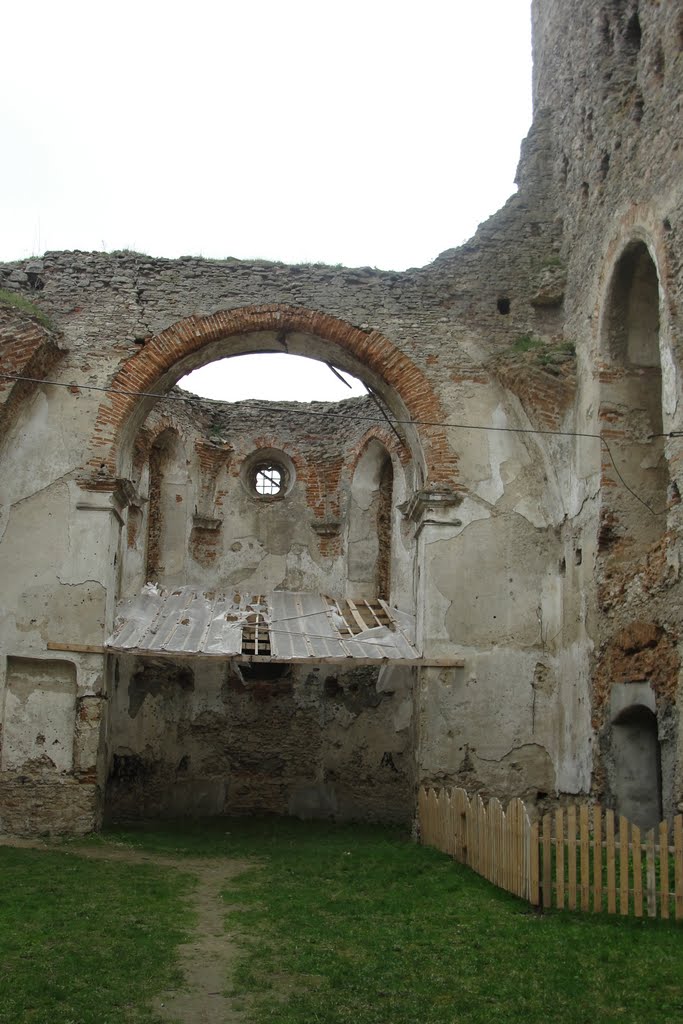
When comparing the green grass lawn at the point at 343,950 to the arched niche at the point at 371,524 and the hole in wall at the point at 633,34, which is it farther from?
the hole in wall at the point at 633,34

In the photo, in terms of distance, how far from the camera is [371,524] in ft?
60.5

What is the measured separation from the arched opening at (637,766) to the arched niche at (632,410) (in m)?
1.80

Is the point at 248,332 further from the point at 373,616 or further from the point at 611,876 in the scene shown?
the point at 611,876

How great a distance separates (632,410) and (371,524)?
7468 millimetres

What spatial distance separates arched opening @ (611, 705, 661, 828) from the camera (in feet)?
34.2

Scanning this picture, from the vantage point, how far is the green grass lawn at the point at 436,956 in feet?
18.0

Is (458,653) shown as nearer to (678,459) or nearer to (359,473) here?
(678,459)

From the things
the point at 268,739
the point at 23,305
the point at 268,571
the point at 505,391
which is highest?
A: the point at 23,305

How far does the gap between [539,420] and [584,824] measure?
648 centimetres

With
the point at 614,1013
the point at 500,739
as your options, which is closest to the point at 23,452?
the point at 500,739

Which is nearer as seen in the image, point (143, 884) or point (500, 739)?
point (143, 884)

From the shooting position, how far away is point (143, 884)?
9297 mm

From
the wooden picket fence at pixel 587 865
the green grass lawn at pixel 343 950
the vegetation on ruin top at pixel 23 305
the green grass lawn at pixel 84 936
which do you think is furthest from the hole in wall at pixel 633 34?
the green grass lawn at pixel 84 936

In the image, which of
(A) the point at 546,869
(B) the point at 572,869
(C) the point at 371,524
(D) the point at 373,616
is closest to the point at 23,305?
(D) the point at 373,616
